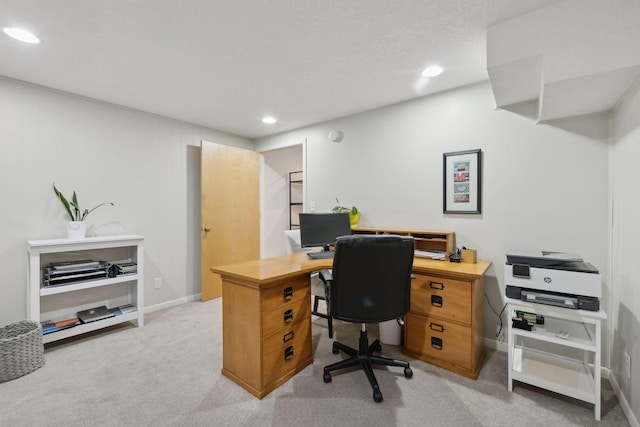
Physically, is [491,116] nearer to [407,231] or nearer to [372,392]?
[407,231]

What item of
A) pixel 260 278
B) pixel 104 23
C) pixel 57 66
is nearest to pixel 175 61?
pixel 104 23

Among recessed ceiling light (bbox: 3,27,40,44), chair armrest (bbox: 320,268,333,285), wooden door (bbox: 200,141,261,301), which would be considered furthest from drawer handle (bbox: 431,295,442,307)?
recessed ceiling light (bbox: 3,27,40,44)

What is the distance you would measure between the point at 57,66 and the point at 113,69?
1.39ft

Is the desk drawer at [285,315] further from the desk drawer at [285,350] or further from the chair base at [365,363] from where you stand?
the chair base at [365,363]

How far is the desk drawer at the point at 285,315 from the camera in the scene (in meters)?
1.92

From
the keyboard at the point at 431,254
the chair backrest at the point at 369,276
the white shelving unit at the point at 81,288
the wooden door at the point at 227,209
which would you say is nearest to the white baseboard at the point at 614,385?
the keyboard at the point at 431,254

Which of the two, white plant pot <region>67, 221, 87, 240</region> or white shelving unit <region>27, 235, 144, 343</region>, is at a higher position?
white plant pot <region>67, 221, 87, 240</region>


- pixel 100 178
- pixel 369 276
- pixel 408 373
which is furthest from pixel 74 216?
pixel 408 373

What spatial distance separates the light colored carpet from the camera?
170 cm

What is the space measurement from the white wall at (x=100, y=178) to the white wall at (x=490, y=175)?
213 cm

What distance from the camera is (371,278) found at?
6.05 ft

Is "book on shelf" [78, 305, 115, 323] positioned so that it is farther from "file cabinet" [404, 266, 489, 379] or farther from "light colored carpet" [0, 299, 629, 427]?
"file cabinet" [404, 266, 489, 379]

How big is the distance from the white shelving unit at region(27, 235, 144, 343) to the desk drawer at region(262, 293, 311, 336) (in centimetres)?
192

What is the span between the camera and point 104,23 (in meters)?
1.80
